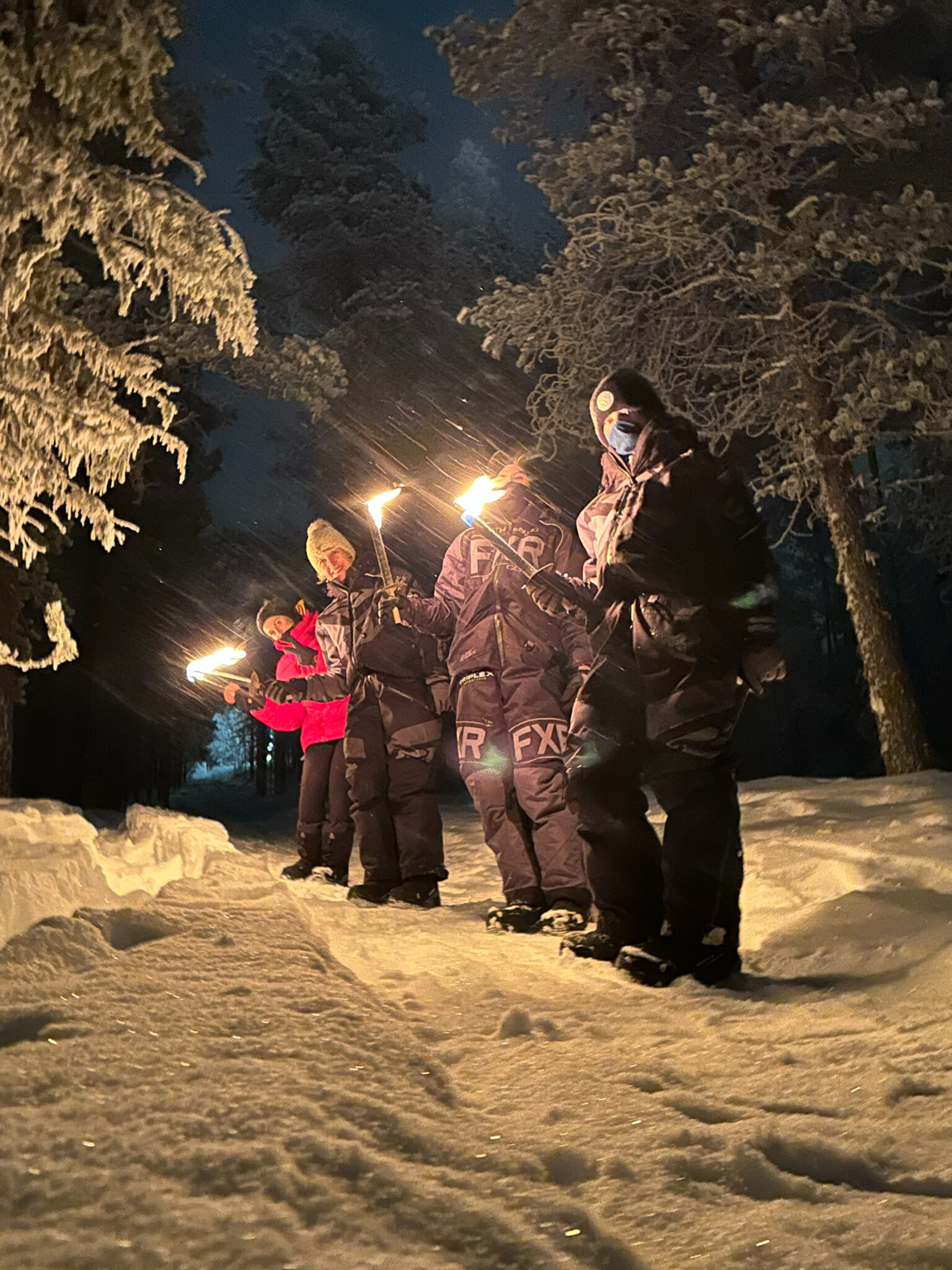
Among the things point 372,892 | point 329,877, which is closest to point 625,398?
point 372,892

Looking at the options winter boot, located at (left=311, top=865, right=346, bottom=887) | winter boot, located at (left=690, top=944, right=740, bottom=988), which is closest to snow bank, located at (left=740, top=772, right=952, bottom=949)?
winter boot, located at (left=690, top=944, right=740, bottom=988)

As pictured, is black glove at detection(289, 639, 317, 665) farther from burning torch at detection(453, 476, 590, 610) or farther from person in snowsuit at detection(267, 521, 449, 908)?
burning torch at detection(453, 476, 590, 610)

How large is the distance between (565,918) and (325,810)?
9.73 ft

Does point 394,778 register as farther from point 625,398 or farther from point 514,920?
point 625,398

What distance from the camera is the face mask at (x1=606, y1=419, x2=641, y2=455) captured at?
3.33 metres

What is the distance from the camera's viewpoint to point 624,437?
3.36m

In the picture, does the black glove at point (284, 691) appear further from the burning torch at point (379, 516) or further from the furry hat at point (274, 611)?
the burning torch at point (379, 516)

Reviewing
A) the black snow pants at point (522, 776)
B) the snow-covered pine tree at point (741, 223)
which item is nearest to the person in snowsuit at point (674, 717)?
the black snow pants at point (522, 776)

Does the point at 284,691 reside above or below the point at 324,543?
below

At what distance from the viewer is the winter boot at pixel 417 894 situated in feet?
14.6

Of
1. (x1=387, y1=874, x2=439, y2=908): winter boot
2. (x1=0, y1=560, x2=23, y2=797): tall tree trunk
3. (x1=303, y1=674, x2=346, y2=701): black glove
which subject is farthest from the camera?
(x1=0, y1=560, x2=23, y2=797): tall tree trunk

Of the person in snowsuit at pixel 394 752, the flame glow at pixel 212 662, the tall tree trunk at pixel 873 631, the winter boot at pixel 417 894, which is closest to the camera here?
the winter boot at pixel 417 894

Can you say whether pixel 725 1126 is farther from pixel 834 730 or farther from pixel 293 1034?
pixel 834 730

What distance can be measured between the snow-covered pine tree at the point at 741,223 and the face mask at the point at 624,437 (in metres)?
5.38
